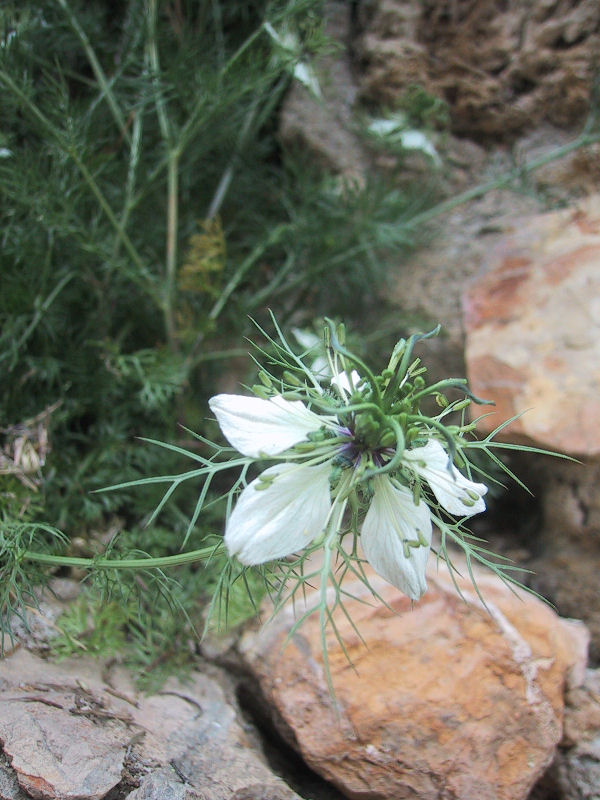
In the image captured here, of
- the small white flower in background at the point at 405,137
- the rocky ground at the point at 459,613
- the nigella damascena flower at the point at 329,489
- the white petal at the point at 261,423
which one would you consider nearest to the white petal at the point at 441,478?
the nigella damascena flower at the point at 329,489

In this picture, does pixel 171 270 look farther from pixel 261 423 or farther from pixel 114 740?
pixel 114 740

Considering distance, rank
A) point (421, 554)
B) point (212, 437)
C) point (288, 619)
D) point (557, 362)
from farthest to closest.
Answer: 1. point (212, 437)
2. point (557, 362)
3. point (288, 619)
4. point (421, 554)

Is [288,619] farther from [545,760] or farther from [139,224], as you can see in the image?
[139,224]

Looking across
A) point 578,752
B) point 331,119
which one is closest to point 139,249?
point 331,119

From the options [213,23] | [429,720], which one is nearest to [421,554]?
[429,720]

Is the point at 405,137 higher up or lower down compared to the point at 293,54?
lower down

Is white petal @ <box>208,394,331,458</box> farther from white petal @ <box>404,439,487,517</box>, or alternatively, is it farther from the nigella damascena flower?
white petal @ <box>404,439,487,517</box>
